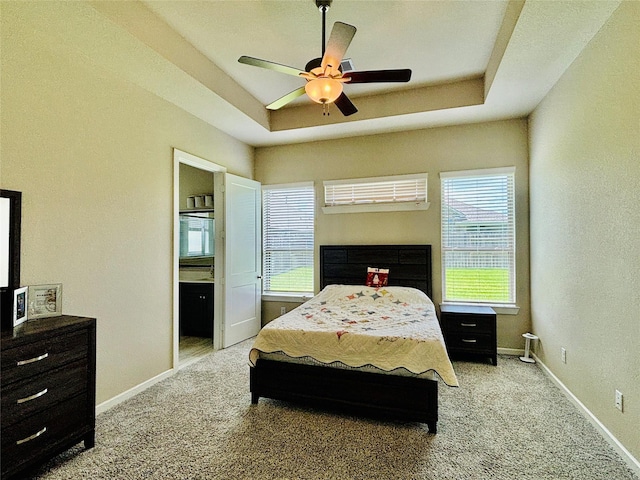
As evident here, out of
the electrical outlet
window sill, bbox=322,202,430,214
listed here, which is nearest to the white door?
window sill, bbox=322,202,430,214

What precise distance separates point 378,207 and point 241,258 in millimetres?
1999

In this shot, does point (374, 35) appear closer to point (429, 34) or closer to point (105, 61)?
point (429, 34)

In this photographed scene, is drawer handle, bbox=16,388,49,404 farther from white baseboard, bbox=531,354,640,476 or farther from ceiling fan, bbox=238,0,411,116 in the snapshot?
white baseboard, bbox=531,354,640,476

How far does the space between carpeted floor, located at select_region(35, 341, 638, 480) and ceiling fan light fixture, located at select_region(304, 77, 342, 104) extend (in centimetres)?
235

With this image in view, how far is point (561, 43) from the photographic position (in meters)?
2.50

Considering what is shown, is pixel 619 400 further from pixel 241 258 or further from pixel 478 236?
pixel 241 258

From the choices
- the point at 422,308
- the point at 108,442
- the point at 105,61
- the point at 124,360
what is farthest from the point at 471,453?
the point at 105,61

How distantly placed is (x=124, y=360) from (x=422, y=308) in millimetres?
2907

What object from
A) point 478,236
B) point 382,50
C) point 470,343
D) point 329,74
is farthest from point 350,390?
point 382,50

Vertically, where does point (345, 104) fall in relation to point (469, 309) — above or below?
above

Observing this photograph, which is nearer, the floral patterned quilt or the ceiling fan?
the ceiling fan

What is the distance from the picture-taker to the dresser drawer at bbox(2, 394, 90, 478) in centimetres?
174

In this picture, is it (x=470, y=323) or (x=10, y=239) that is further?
(x=470, y=323)

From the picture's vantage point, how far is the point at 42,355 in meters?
1.92
